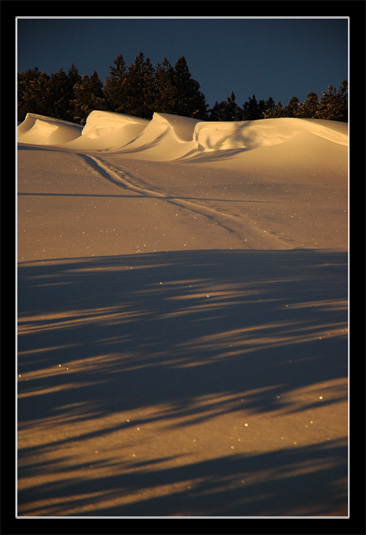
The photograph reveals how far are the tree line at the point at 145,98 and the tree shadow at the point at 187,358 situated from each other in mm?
45775

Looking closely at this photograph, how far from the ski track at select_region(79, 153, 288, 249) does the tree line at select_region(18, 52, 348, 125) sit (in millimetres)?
34879

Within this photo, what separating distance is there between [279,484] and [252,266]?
393cm

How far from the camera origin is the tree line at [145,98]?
160 feet

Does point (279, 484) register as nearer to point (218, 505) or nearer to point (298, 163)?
point (218, 505)

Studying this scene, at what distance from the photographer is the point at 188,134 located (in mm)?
26984

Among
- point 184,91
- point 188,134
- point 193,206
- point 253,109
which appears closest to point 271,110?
point 253,109

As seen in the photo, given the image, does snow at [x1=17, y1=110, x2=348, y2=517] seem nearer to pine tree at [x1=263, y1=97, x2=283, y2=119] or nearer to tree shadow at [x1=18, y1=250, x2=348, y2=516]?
tree shadow at [x1=18, y1=250, x2=348, y2=516]

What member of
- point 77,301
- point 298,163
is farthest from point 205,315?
point 298,163

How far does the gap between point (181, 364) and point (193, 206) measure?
7.41 metres

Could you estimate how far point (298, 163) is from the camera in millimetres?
17359

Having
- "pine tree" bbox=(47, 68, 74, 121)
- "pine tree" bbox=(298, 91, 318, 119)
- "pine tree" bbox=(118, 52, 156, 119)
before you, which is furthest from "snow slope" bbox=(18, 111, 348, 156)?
"pine tree" bbox=(298, 91, 318, 119)

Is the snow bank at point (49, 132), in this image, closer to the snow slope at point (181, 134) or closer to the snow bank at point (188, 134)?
the snow slope at point (181, 134)

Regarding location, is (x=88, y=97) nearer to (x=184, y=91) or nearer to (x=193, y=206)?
(x=184, y=91)

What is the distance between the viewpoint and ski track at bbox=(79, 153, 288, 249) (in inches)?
327
